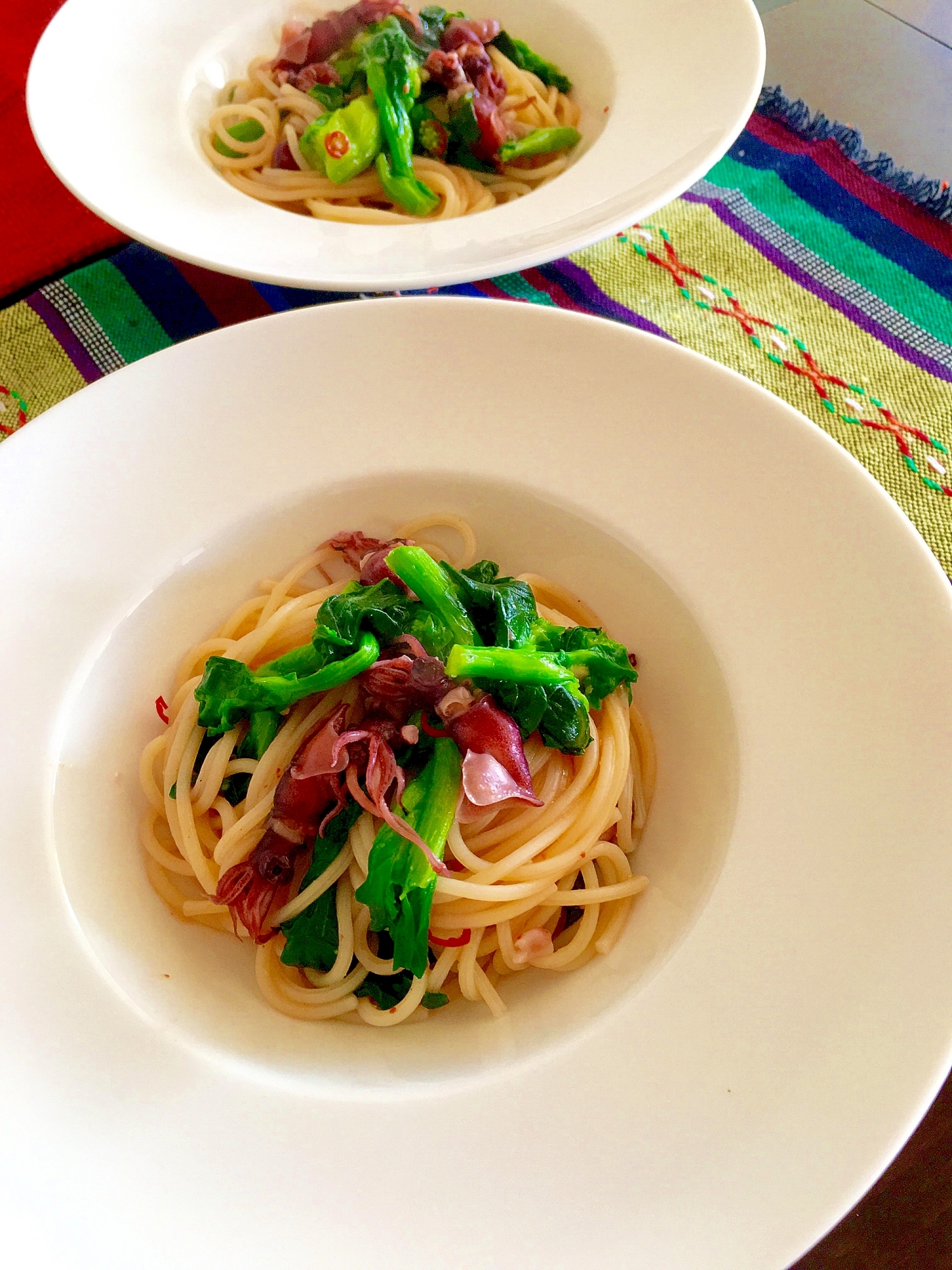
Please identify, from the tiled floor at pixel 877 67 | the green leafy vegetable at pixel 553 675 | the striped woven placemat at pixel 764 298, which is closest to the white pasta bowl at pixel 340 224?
the striped woven placemat at pixel 764 298

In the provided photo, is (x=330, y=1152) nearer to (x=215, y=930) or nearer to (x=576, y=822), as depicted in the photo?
(x=215, y=930)

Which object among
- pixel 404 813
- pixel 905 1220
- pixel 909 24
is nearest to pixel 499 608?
pixel 404 813

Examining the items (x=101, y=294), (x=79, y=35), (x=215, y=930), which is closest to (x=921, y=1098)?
(x=215, y=930)

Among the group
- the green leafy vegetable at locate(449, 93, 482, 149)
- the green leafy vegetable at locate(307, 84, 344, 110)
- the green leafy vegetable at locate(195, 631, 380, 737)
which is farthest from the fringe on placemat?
the green leafy vegetable at locate(195, 631, 380, 737)

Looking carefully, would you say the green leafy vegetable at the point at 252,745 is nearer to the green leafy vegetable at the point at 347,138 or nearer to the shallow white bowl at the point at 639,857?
the shallow white bowl at the point at 639,857

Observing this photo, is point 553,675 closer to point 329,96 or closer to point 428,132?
point 428,132

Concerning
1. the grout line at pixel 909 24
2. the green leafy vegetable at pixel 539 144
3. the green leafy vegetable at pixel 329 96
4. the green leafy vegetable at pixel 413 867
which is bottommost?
the green leafy vegetable at pixel 413 867

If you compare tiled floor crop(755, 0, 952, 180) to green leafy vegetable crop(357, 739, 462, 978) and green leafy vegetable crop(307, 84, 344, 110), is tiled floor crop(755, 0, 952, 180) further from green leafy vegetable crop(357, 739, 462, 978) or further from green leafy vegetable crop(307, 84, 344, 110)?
green leafy vegetable crop(357, 739, 462, 978)
